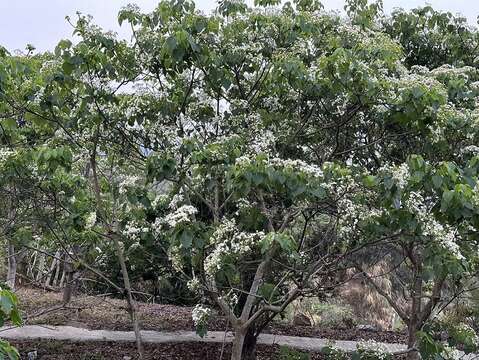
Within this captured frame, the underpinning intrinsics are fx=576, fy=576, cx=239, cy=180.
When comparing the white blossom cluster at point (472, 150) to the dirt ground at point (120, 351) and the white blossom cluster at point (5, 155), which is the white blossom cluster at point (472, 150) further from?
the white blossom cluster at point (5, 155)

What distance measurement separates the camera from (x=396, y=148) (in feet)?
18.0

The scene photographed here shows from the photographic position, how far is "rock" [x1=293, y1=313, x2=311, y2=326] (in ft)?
34.4

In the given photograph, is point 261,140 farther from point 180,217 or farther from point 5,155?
point 5,155

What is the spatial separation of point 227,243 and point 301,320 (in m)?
6.62

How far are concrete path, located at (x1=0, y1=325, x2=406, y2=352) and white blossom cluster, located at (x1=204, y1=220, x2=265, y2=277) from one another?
3174mm

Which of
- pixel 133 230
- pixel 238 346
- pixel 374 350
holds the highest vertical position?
pixel 133 230

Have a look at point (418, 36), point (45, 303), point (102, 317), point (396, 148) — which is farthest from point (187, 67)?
point (45, 303)

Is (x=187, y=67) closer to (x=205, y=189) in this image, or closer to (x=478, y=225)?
(x=205, y=189)

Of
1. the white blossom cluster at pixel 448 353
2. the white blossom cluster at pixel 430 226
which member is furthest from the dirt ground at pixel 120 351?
the white blossom cluster at pixel 430 226

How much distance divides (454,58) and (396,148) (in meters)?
1.67

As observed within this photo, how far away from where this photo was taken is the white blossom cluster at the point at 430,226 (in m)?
3.66

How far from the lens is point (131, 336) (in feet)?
25.0

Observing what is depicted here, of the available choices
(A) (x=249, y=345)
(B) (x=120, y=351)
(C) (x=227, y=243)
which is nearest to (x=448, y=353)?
(C) (x=227, y=243)

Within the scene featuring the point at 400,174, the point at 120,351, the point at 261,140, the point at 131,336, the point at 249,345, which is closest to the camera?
the point at 400,174
